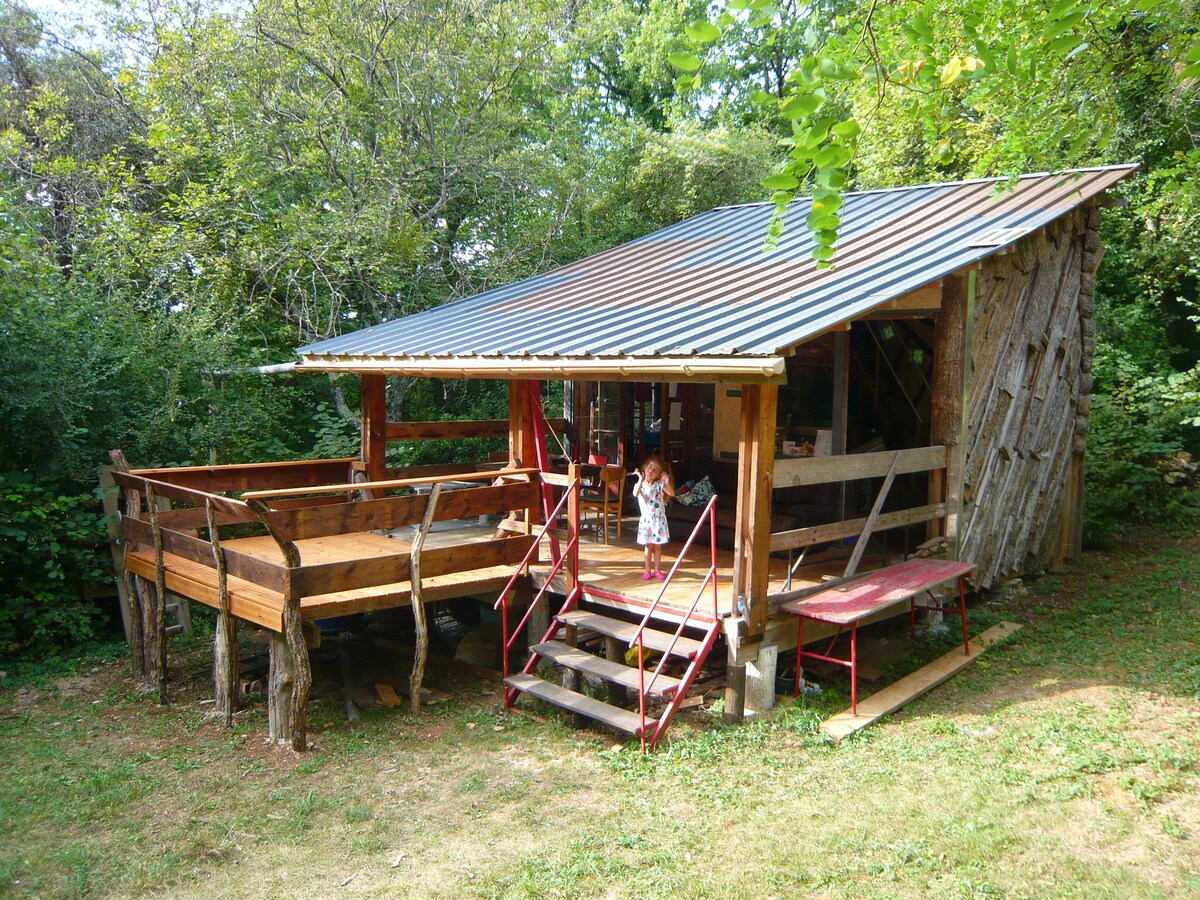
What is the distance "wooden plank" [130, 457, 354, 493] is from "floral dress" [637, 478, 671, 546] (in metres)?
3.93

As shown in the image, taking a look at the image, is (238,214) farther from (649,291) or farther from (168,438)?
(649,291)

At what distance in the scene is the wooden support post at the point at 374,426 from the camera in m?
9.98

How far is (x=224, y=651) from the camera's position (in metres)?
7.31

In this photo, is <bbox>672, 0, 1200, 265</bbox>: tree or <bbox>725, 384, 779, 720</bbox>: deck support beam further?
<bbox>725, 384, 779, 720</bbox>: deck support beam

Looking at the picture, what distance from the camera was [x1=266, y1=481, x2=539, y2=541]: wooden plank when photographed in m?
6.68

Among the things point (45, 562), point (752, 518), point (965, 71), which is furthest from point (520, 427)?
point (965, 71)

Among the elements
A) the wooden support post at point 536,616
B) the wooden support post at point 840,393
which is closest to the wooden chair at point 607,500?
the wooden support post at point 536,616

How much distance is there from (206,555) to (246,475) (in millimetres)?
1829

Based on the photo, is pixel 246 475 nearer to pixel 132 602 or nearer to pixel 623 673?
pixel 132 602

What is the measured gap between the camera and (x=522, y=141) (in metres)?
18.0

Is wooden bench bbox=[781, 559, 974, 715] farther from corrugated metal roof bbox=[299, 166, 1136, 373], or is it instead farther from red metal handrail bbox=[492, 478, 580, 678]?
corrugated metal roof bbox=[299, 166, 1136, 373]

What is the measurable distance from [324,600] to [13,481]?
13.1 ft

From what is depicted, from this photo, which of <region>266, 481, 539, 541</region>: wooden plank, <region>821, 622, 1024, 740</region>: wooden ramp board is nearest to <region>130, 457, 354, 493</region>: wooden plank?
<region>266, 481, 539, 541</region>: wooden plank

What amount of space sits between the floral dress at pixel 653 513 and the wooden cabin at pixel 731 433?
42cm
